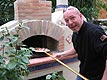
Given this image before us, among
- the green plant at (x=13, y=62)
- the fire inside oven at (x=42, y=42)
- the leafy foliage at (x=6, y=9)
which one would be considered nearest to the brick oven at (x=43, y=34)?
the fire inside oven at (x=42, y=42)

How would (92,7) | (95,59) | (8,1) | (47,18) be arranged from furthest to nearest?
(92,7), (8,1), (47,18), (95,59)

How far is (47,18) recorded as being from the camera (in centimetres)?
388

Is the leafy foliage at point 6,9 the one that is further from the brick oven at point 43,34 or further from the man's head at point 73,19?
the man's head at point 73,19

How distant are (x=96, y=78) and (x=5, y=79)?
944mm

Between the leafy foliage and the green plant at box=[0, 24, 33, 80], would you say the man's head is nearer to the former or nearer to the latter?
the green plant at box=[0, 24, 33, 80]

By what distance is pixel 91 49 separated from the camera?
200 cm

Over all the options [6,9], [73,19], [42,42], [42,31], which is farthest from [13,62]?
[6,9]

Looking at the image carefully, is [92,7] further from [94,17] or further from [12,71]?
[12,71]

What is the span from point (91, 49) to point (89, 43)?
6cm

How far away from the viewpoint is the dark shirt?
189 cm

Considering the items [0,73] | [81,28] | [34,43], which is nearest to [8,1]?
[34,43]

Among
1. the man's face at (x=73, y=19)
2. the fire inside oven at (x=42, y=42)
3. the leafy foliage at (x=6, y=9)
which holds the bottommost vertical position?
the fire inside oven at (x=42, y=42)

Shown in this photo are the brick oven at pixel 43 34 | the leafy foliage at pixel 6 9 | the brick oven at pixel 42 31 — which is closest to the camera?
the brick oven at pixel 42 31

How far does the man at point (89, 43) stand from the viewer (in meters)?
1.90
